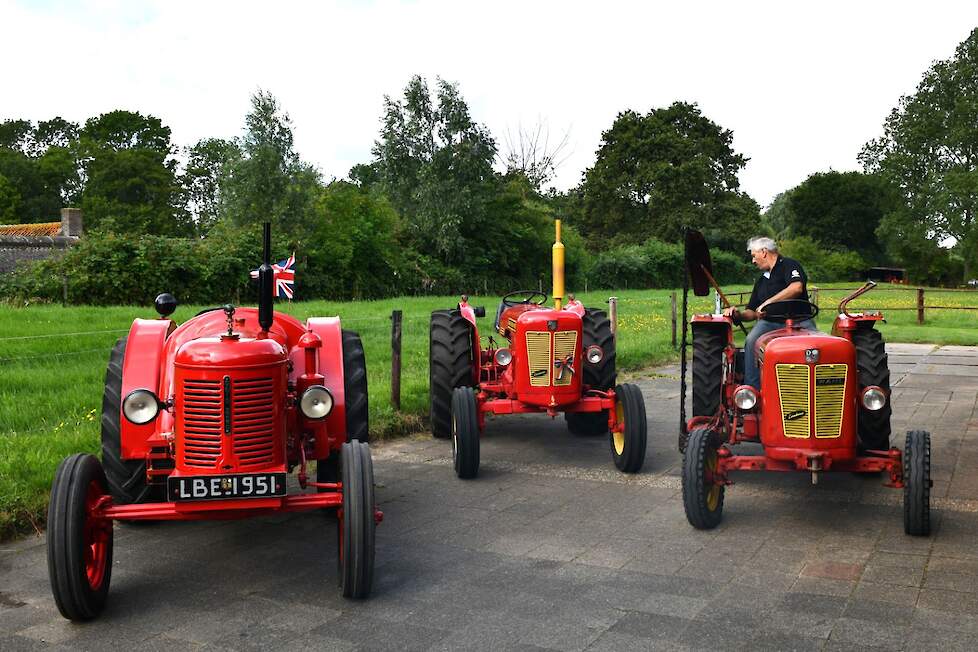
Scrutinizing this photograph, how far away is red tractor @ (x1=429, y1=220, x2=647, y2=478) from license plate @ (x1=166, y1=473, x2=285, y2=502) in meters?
2.78

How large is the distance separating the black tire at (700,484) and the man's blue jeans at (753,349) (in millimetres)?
956

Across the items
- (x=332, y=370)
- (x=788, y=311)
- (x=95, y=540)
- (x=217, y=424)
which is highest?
(x=788, y=311)

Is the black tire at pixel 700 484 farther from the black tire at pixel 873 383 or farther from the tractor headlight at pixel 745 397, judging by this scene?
the black tire at pixel 873 383

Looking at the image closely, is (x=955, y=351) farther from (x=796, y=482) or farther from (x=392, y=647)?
(x=392, y=647)

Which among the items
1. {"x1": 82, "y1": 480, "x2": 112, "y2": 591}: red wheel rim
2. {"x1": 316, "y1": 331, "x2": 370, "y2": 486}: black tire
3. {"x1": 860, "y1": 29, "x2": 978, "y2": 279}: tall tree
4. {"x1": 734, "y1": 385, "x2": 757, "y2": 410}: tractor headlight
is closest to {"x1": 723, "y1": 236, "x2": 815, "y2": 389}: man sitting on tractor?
{"x1": 734, "y1": 385, "x2": 757, "y2": 410}: tractor headlight

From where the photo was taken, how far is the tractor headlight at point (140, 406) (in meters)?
4.61

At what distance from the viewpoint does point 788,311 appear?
689 centimetres

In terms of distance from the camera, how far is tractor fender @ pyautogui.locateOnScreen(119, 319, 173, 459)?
5.25 meters

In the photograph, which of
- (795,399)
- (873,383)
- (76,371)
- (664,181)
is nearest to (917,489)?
(795,399)

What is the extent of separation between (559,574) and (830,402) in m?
2.09

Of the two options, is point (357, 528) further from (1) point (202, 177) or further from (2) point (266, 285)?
(1) point (202, 177)

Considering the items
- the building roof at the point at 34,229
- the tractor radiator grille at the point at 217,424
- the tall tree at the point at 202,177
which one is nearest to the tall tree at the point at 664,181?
the tall tree at the point at 202,177

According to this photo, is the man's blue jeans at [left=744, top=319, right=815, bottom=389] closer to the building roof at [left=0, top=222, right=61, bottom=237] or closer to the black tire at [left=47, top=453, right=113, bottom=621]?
the black tire at [left=47, top=453, right=113, bottom=621]

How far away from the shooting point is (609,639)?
404cm
